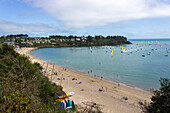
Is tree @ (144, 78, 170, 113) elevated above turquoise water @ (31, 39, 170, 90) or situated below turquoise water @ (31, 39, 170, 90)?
above

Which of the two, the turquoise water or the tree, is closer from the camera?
the tree

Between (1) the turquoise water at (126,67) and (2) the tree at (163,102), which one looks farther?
(1) the turquoise water at (126,67)

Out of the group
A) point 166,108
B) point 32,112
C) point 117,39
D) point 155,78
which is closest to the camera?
point 32,112

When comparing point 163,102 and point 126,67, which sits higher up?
point 163,102

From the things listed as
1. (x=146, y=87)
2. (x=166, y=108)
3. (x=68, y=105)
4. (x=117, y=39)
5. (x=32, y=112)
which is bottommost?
(x=146, y=87)

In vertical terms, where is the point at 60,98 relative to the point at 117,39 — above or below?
below

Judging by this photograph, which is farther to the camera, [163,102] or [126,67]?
[126,67]

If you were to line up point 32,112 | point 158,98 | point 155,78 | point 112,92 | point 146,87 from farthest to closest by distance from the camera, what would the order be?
1. point 155,78
2. point 146,87
3. point 112,92
4. point 158,98
5. point 32,112

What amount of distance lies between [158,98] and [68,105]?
350 inches

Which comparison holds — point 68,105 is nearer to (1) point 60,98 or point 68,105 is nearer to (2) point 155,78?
(1) point 60,98

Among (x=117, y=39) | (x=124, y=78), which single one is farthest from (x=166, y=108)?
(x=117, y=39)

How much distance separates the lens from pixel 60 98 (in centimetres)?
1492

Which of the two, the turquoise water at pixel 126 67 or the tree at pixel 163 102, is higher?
the tree at pixel 163 102

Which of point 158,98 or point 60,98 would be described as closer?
point 158,98
